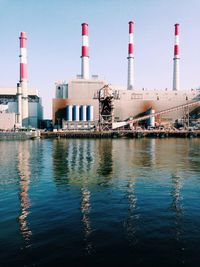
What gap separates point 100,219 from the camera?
61.6ft

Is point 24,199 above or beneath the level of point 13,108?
beneath

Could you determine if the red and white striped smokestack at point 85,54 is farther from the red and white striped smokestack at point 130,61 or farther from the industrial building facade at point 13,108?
the industrial building facade at point 13,108

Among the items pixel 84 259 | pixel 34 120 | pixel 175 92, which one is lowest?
pixel 84 259

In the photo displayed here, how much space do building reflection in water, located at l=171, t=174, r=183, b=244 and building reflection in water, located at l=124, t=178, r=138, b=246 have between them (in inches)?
102

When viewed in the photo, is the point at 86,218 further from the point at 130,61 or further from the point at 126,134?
the point at 130,61

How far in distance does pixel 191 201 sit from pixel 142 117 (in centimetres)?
9958

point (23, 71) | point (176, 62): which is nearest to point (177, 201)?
point (23, 71)

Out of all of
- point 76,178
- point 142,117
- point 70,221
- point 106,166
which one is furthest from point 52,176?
point 142,117

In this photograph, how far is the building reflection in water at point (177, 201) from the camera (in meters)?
16.9

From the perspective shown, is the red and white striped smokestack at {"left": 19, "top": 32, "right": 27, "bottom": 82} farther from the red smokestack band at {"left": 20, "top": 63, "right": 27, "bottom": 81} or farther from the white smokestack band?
the white smokestack band

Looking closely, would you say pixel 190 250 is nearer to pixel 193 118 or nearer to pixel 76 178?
pixel 76 178

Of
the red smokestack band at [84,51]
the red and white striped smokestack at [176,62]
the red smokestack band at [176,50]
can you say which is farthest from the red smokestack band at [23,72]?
the red and white striped smokestack at [176,62]

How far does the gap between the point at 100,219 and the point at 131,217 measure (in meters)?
2.22

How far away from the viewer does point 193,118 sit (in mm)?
133625
